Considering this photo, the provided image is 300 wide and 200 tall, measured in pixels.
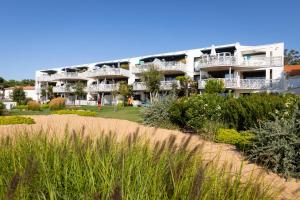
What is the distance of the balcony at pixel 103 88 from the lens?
5106cm

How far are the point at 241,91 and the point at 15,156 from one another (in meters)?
36.9

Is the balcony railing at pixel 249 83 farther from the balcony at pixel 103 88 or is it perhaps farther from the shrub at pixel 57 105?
the balcony at pixel 103 88

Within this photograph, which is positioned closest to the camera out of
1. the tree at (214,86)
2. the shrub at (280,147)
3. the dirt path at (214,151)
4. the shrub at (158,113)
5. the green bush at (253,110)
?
the dirt path at (214,151)

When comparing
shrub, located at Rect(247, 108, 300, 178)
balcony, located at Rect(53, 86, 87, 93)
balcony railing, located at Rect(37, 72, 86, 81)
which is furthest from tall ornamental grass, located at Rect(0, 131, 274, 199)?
balcony railing, located at Rect(37, 72, 86, 81)

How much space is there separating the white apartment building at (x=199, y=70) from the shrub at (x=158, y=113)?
2197 cm

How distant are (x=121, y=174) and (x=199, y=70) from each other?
4160cm

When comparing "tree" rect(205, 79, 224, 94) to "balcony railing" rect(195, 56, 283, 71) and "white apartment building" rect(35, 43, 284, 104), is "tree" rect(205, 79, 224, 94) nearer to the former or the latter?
"white apartment building" rect(35, 43, 284, 104)

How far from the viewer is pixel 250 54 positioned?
131 ft

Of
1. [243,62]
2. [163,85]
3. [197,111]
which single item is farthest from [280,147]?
[163,85]

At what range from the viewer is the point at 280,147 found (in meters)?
7.10

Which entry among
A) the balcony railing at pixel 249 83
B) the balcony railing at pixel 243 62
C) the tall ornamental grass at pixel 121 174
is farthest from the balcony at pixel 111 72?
the tall ornamental grass at pixel 121 174

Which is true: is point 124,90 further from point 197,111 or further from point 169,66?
point 197,111

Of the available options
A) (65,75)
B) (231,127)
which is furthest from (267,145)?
(65,75)

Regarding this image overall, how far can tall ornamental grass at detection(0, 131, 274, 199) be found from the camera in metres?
2.26
